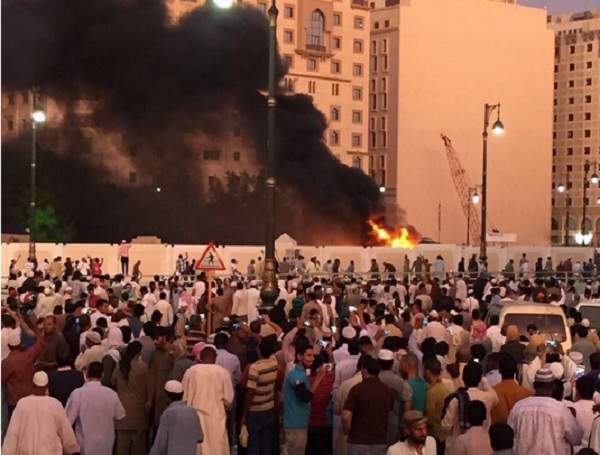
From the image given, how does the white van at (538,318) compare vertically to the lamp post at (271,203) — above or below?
below

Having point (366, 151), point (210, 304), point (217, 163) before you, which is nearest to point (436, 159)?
point (366, 151)

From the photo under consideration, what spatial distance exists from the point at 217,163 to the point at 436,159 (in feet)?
83.7

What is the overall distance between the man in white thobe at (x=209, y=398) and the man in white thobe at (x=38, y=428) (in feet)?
5.36

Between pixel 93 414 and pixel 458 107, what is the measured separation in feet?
293

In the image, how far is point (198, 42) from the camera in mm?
74750

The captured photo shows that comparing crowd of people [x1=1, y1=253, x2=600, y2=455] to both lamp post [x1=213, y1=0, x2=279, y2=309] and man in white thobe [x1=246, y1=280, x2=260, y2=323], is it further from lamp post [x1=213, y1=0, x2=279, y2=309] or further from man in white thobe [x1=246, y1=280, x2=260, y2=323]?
man in white thobe [x1=246, y1=280, x2=260, y2=323]

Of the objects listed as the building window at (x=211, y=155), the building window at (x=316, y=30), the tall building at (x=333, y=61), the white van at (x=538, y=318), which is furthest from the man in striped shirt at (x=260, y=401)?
the building window at (x=316, y=30)

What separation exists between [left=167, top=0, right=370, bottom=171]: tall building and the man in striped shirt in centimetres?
7591

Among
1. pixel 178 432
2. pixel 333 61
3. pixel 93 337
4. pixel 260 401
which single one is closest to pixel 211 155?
pixel 333 61

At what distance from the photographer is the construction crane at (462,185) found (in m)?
94.8

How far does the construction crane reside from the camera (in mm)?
94812

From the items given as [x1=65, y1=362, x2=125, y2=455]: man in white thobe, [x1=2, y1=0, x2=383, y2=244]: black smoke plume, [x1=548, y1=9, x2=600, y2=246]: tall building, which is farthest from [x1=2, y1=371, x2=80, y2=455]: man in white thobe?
[x1=548, y1=9, x2=600, y2=246]: tall building

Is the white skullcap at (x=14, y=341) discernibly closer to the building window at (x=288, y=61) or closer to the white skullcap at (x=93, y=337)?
the white skullcap at (x=93, y=337)

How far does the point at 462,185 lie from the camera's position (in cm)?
9512
